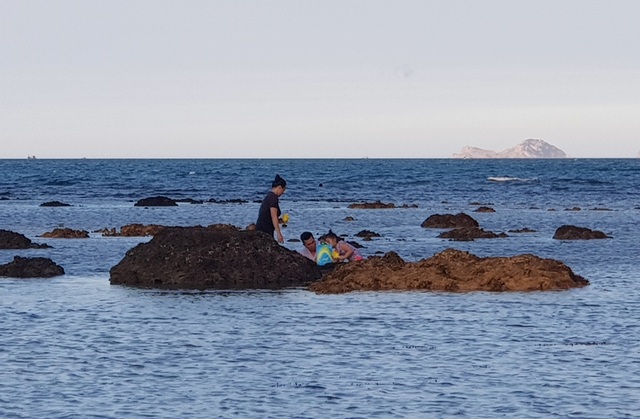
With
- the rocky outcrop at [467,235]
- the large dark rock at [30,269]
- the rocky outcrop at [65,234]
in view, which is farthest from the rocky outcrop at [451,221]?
the large dark rock at [30,269]

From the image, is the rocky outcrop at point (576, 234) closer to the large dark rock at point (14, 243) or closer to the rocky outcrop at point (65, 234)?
the rocky outcrop at point (65, 234)

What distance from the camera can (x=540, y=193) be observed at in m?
96.3

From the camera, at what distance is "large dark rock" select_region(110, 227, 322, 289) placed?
26047mm

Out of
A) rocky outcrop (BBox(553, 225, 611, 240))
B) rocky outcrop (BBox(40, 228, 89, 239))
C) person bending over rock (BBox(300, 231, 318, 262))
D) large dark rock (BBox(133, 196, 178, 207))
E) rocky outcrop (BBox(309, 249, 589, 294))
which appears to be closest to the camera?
rocky outcrop (BBox(309, 249, 589, 294))

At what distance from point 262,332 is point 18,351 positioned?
3.94m

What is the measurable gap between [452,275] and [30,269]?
10002 mm

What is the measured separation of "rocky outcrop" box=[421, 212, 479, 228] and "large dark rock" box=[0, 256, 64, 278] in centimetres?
2506

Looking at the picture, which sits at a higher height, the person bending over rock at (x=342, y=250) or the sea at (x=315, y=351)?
the person bending over rock at (x=342, y=250)

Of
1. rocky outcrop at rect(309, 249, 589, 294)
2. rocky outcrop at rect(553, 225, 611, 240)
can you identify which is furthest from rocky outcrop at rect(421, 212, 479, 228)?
rocky outcrop at rect(309, 249, 589, 294)

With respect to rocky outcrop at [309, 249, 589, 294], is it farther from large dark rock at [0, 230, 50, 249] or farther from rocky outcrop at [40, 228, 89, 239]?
rocky outcrop at [40, 228, 89, 239]

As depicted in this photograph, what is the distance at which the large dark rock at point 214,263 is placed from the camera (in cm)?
2605

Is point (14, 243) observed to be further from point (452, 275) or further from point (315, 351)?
point (315, 351)

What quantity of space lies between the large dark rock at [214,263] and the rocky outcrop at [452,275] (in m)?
1.15

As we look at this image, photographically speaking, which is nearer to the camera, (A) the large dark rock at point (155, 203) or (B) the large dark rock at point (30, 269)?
(B) the large dark rock at point (30, 269)
